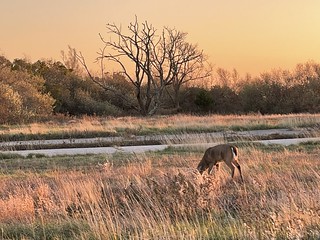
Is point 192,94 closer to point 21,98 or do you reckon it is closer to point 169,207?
point 21,98

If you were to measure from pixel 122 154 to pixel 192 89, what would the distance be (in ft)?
158

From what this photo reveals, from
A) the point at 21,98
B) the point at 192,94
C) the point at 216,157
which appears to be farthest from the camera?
the point at 192,94

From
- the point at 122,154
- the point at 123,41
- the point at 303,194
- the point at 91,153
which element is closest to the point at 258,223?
the point at 303,194

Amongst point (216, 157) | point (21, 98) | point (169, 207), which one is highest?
point (21, 98)

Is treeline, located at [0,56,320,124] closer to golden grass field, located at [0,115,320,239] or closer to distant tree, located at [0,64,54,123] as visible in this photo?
distant tree, located at [0,64,54,123]

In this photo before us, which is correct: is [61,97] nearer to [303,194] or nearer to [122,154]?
[122,154]

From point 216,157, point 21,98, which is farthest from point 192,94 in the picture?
point 216,157

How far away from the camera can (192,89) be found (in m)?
67.3

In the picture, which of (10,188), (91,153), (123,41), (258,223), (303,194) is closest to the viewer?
(258,223)

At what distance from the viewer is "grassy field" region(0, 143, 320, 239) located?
6.93 metres

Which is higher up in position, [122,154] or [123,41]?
[123,41]

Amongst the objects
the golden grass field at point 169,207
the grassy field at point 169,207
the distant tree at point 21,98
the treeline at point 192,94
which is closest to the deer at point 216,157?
the golden grass field at point 169,207

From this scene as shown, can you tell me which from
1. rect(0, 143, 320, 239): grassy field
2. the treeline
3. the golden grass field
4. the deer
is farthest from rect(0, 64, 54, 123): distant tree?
the deer

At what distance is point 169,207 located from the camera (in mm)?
8617
